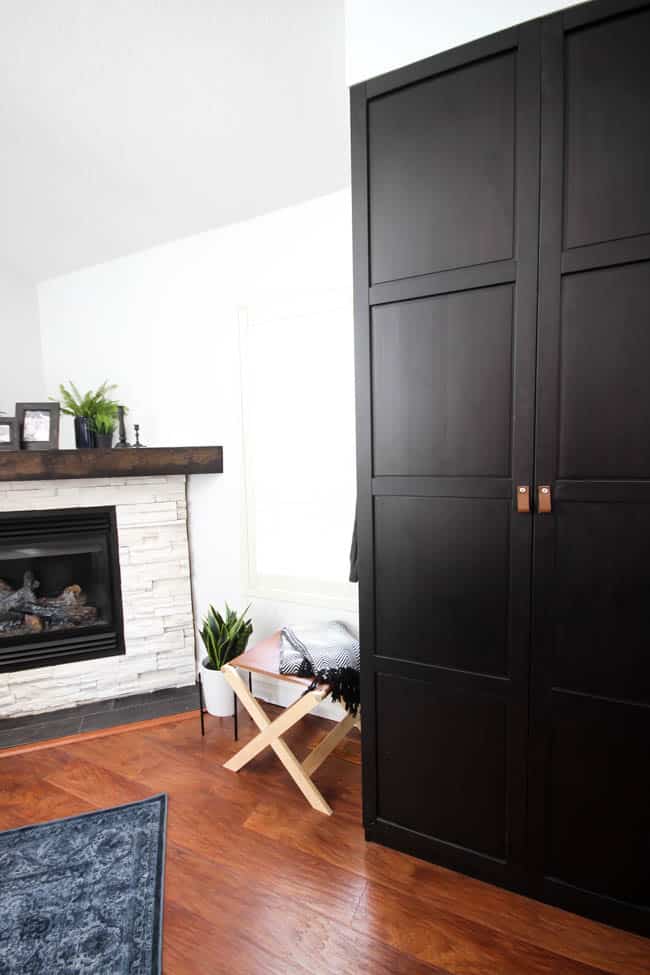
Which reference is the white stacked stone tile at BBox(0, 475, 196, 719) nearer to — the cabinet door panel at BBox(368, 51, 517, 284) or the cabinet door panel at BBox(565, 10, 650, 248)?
the cabinet door panel at BBox(368, 51, 517, 284)

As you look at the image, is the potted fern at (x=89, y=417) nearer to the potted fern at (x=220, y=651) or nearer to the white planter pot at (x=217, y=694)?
the potted fern at (x=220, y=651)

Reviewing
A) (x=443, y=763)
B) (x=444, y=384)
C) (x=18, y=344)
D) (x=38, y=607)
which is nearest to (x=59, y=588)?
(x=38, y=607)

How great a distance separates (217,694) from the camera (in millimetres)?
2373

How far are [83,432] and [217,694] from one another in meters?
1.51

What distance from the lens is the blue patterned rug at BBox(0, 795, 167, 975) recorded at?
1.27m

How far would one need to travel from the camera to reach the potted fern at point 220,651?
7.52ft

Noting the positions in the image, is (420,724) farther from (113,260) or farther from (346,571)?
(113,260)

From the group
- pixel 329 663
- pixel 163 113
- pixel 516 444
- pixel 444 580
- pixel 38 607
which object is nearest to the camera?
pixel 516 444

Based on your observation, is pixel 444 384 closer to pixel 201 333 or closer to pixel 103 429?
pixel 201 333

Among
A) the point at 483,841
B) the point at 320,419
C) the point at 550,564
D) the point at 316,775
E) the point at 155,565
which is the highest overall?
the point at 320,419

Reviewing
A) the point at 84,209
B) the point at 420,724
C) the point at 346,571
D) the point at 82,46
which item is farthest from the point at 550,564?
the point at 84,209

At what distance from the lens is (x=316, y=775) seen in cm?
199

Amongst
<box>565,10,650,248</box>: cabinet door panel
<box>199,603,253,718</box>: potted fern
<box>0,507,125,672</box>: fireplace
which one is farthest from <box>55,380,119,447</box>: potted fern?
<box>565,10,650,248</box>: cabinet door panel

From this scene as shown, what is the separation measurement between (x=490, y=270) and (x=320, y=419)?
1.13 meters
